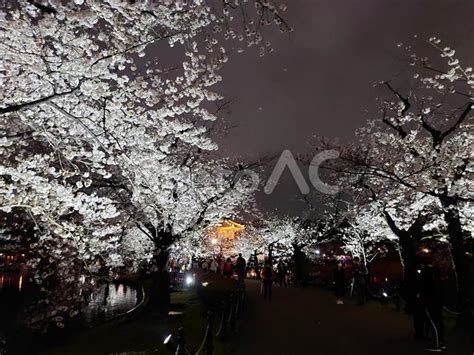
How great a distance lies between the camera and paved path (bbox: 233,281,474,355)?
27.7ft

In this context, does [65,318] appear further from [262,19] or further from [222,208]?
[262,19]

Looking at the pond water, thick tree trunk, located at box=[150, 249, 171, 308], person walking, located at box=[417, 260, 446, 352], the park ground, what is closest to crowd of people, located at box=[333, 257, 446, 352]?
person walking, located at box=[417, 260, 446, 352]

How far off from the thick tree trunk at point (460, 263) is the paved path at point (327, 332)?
3.58ft

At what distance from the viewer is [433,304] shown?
8.46 meters

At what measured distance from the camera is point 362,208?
21.9 metres

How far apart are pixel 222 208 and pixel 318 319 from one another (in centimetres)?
743

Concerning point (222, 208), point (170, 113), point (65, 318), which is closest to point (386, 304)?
point (222, 208)

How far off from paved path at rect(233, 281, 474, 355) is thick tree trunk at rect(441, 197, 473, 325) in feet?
3.58

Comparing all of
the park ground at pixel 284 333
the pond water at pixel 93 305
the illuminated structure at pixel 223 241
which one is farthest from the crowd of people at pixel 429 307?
the illuminated structure at pixel 223 241

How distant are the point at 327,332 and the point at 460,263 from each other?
427cm

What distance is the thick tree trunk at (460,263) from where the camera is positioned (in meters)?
10.2

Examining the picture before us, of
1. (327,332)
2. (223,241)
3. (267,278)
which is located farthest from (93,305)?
(223,241)

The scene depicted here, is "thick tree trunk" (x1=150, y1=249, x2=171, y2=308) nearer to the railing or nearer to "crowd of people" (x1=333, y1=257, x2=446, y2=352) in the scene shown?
the railing

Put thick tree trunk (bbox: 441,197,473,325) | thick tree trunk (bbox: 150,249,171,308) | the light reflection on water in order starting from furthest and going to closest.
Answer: the light reflection on water
thick tree trunk (bbox: 150,249,171,308)
thick tree trunk (bbox: 441,197,473,325)
